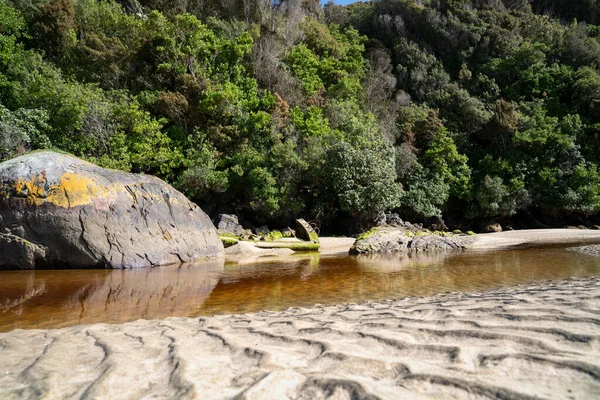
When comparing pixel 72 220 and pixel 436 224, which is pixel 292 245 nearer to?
pixel 72 220

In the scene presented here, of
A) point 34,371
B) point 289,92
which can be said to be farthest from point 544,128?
point 34,371

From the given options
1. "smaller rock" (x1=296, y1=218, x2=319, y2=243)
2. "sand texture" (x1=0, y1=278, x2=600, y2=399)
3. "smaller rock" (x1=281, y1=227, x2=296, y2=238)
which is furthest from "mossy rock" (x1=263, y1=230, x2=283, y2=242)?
"sand texture" (x1=0, y1=278, x2=600, y2=399)

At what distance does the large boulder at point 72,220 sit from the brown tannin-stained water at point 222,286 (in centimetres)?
67

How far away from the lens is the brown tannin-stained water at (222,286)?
17.9 ft

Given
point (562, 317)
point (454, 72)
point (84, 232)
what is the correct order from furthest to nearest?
1. point (454, 72)
2. point (84, 232)
3. point (562, 317)

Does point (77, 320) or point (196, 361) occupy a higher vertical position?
point (196, 361)

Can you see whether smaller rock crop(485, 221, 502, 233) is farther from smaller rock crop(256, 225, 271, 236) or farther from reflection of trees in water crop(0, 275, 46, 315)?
reflection of trees in water crop(0, 275, 46, 315)

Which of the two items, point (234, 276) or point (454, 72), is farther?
point (454, 72)

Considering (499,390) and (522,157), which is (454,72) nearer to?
(522,157)

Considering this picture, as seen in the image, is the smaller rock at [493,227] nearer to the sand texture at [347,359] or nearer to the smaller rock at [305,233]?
the smaller rock at [305,233]

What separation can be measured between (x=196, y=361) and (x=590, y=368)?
216 cm

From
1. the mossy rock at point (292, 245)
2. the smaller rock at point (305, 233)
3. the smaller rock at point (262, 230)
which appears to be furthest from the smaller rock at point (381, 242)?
the smaller rock at point (262, 230)

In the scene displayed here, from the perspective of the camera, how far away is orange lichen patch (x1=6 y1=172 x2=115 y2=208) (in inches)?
408

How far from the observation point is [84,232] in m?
10.5
